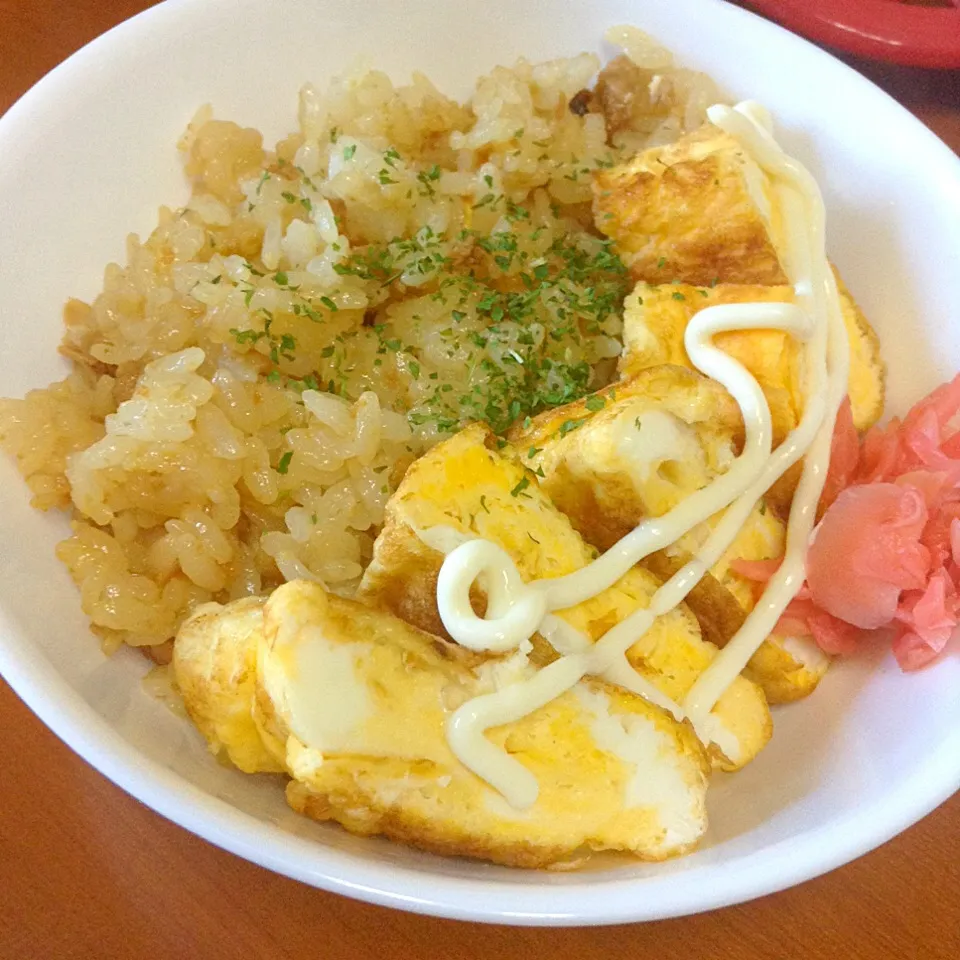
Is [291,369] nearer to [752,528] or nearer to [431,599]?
[431,599]

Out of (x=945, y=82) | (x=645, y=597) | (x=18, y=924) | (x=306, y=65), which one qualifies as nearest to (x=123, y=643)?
(x=18, y=924)

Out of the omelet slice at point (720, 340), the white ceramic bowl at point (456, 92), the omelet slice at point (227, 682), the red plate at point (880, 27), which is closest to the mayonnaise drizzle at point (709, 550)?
the omelet slice at point (720, 340)

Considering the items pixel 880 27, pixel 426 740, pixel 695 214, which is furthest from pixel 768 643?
pixel 880 27

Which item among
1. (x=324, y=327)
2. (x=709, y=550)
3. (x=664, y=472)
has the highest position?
(x=324, y=327)

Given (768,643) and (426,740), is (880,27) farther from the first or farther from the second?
(426,740)

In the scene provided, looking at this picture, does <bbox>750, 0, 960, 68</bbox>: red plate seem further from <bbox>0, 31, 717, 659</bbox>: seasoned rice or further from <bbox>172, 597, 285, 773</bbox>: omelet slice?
<bbox>172, 597, 285, 773</bbox>: omelet slice

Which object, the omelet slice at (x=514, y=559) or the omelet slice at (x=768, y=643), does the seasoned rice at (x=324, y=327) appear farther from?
the omelet slice at (x=768, y=643)
